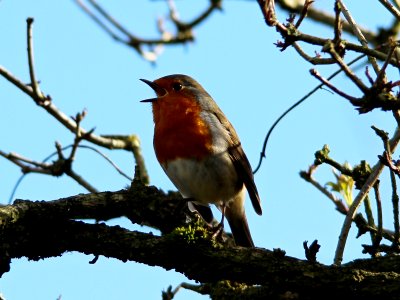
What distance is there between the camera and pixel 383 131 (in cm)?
414

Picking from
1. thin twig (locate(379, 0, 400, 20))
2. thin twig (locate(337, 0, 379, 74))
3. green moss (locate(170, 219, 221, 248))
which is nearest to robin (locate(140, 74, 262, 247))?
green moss (locate(170, 219, 221, 248))

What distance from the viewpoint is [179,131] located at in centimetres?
632

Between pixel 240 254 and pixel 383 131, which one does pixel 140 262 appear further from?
pixel 383 131

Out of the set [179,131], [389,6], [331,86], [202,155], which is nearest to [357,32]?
[389,6]

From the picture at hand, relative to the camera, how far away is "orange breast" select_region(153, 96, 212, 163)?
6.21 meters

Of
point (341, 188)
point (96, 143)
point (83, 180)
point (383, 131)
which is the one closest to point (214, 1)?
point (96, 143)

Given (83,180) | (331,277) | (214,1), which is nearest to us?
(331,277)

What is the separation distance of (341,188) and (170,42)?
3.28m

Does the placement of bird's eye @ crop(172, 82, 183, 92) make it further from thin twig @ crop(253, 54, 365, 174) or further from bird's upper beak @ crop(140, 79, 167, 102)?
thin twig @ crop(253, 54, 365, 174)

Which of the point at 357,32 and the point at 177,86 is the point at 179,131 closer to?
the point at 177,86

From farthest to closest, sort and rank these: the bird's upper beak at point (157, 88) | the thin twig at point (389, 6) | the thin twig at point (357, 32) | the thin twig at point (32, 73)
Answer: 1. the bird's upper beak at point (157, 88)
2. the thin twig at point (32, 73)
3. the thin twig at point (357, 32)
4. the thin twig at point (389, 6)

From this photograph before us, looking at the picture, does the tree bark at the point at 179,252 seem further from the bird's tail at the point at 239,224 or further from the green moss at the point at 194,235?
the bird's tail at the point at 239,224

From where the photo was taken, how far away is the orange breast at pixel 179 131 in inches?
244

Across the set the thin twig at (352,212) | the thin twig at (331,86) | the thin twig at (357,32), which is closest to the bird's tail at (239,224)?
the thin twig at (352,212)
